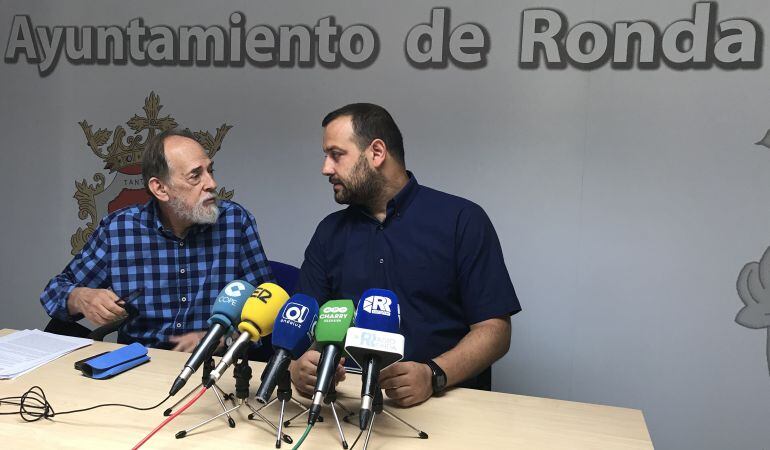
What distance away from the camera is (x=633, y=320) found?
289 cm

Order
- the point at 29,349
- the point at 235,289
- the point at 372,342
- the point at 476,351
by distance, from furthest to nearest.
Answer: the point at 29,349 → the point at 476,351 → the point at 235,289 → the point at 372,342

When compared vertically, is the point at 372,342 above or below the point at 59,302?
above

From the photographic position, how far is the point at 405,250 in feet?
7.05

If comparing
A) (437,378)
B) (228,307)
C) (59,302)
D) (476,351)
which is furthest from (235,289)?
(59,302)

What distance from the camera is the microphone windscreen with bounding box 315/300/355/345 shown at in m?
1.26

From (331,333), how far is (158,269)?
1.43 metres

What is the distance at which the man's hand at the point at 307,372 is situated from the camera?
61.9 inches

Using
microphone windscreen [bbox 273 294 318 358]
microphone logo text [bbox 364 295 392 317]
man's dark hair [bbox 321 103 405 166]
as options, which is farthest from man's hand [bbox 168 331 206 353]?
microphone logo text [bbox 364 295 392 317]

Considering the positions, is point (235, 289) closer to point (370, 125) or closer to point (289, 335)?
point (289, 335)

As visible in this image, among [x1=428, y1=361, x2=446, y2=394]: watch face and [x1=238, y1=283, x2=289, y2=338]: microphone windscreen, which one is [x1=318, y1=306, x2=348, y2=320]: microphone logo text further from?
[x1=428, y1=361, x2=446, y2=394]: watch face

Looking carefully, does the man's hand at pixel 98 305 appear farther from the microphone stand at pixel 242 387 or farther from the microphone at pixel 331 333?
the microphone at pixel 331 333

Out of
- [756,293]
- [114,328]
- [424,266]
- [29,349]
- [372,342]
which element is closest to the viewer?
[372,342]

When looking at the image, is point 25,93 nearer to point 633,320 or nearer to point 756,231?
point 633,320

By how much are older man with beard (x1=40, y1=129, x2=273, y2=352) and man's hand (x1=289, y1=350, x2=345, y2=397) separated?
897mm
